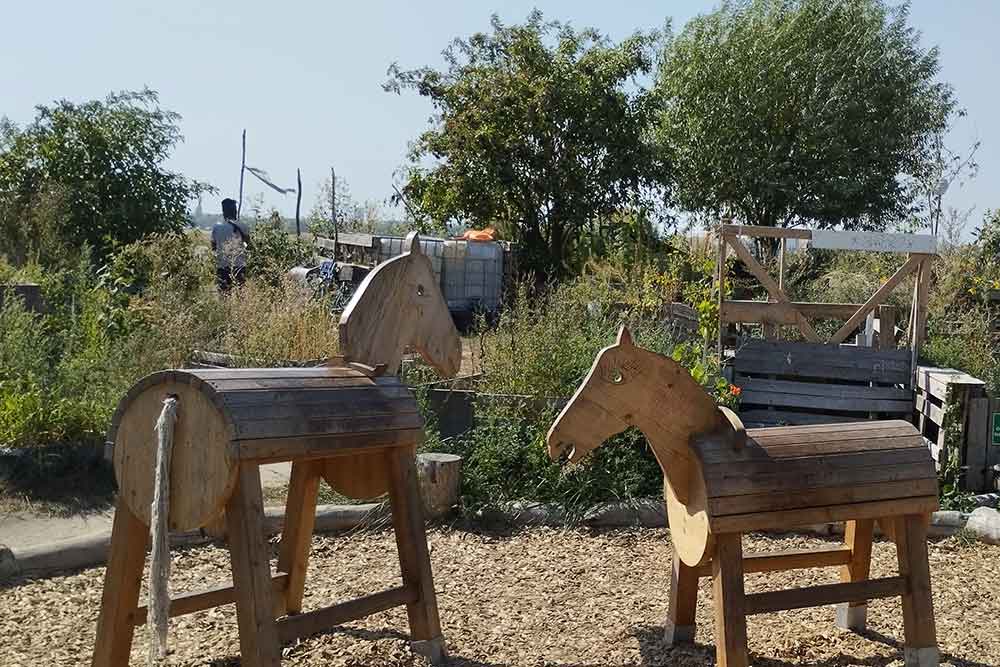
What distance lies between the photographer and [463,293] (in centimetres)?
1392

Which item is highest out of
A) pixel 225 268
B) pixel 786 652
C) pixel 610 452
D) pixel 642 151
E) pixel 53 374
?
pixel 642 151

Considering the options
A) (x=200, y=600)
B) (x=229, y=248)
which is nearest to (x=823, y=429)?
(x=200, y=600)

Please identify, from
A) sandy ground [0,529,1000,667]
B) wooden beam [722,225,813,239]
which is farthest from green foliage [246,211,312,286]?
sandy ground [0,529,1000,667]

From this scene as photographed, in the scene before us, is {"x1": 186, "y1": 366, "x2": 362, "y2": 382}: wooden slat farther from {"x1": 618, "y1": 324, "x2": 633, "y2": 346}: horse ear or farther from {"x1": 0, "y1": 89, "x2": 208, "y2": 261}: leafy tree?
{"x1": 0, "y1": 89, "x2": 208, "y2": 261}: leafy tree

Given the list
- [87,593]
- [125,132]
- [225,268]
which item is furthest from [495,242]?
[87,593]

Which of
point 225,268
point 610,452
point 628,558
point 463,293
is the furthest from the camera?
point 463,293

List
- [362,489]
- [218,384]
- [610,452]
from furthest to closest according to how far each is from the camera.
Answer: [610,452] → [362,489] → [218,384]

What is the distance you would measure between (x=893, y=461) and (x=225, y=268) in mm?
9256

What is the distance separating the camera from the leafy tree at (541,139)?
15.3 meters

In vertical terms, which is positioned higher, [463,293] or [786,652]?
[463,293]

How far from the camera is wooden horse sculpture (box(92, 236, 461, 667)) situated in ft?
10.7

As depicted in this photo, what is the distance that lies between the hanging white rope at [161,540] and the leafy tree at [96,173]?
11.2m

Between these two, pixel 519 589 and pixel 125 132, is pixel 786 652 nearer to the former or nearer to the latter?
pixel 519 589

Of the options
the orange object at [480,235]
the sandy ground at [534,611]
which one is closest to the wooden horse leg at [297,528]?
the sandy ground at [534,611]
